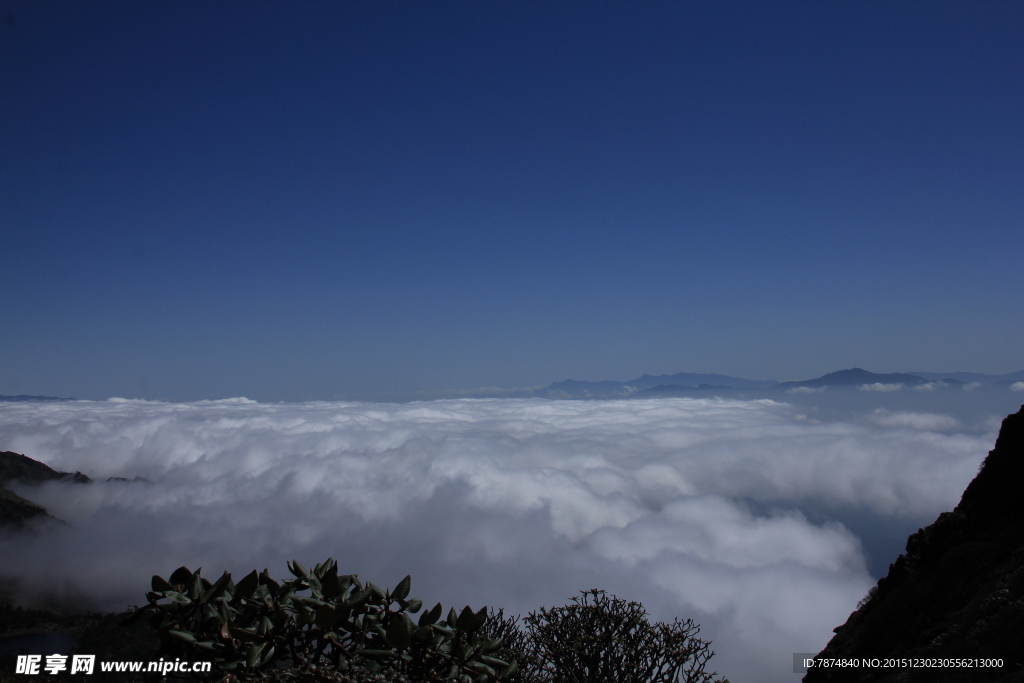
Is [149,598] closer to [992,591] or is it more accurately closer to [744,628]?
[992,591]

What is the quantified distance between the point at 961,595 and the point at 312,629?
51.0 ft

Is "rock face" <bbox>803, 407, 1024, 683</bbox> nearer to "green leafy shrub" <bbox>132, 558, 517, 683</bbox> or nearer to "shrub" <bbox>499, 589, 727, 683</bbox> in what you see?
"shrub" <bbox>499, 589, 727, 683</bbox>

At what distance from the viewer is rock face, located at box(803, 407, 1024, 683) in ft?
30.7

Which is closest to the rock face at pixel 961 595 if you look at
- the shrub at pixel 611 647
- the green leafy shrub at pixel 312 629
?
the shrub at pixel 611 647

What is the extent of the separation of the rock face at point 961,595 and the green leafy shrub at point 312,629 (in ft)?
24.1

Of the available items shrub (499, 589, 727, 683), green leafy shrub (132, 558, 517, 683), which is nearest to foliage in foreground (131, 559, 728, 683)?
green leafy shrub (132, 558, 517, 683)

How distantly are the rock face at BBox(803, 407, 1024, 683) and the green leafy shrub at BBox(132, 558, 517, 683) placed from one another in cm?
736

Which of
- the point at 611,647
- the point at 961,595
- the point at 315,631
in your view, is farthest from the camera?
the point at 611,647

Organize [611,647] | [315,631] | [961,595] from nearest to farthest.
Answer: [315,631] → [961,595] → [611,647]

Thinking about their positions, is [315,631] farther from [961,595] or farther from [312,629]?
[961,595]

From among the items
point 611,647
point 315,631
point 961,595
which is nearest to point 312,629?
point 315,631

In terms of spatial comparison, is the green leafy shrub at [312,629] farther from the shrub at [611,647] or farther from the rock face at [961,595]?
the shrub at [611,647]

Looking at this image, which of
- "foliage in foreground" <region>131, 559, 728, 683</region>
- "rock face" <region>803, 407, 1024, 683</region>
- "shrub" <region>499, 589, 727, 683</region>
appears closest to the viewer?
"foliage in foreground" <region>131, 559, 728, 683</region>

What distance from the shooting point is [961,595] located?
41.1 ft
